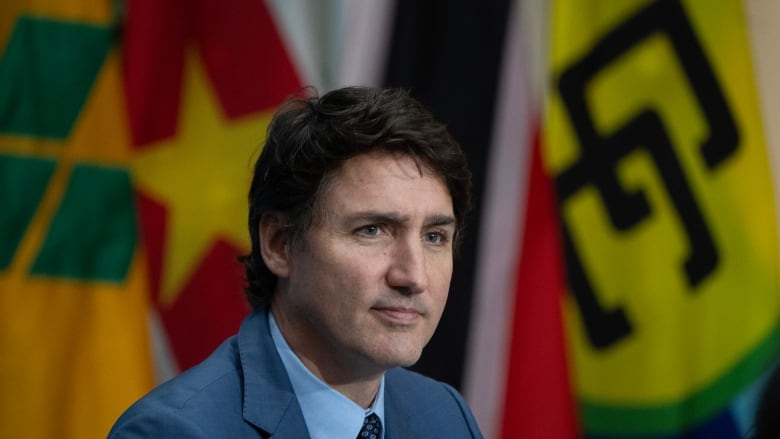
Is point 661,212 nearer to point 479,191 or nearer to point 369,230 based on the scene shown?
point 479,191

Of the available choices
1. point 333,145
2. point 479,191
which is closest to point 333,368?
point 333,145

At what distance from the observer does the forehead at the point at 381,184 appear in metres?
1.65

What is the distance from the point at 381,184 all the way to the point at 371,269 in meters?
0.11

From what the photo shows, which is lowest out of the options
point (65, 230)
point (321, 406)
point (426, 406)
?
point (426, 406)

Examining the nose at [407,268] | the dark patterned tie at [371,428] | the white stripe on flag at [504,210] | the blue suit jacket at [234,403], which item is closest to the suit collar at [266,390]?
the blue suit jacket at [234,403]

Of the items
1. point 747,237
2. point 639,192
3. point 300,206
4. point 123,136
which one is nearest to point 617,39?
point 639,192

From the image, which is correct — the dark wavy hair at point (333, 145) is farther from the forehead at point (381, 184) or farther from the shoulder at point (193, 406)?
the shoulder at point (193, 406)

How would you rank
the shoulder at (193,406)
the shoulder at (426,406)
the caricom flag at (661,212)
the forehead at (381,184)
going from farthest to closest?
the caricom flag at (661,212) < the shoulder at (426,406) < the forehead at (381,184) < the shoulder at (193,406)

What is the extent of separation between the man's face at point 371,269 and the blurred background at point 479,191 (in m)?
1.29

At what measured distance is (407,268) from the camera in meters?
1.63

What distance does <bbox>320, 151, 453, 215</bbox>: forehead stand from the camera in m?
1.65

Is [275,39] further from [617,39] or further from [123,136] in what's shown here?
[617,39]

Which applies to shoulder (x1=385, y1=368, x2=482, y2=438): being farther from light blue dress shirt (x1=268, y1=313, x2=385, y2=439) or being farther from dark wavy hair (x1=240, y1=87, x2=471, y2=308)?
dark wavy hair (x1=240, y1=87, x2=471, y2=308)

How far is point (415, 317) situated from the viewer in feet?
5.40
